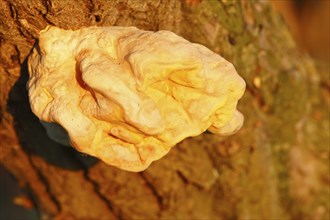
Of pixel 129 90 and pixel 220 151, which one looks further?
pixel 220 151

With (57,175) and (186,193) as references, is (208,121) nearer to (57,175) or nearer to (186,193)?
(186,193)

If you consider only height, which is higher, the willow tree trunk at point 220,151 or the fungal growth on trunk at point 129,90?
the fungal growth on trunk at point 129,90

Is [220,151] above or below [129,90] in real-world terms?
below

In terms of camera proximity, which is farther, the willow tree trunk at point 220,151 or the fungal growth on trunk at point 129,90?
the willow tree trunk at point 220,151

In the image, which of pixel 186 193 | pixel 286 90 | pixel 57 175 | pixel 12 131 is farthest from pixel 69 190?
pixel 286 90
